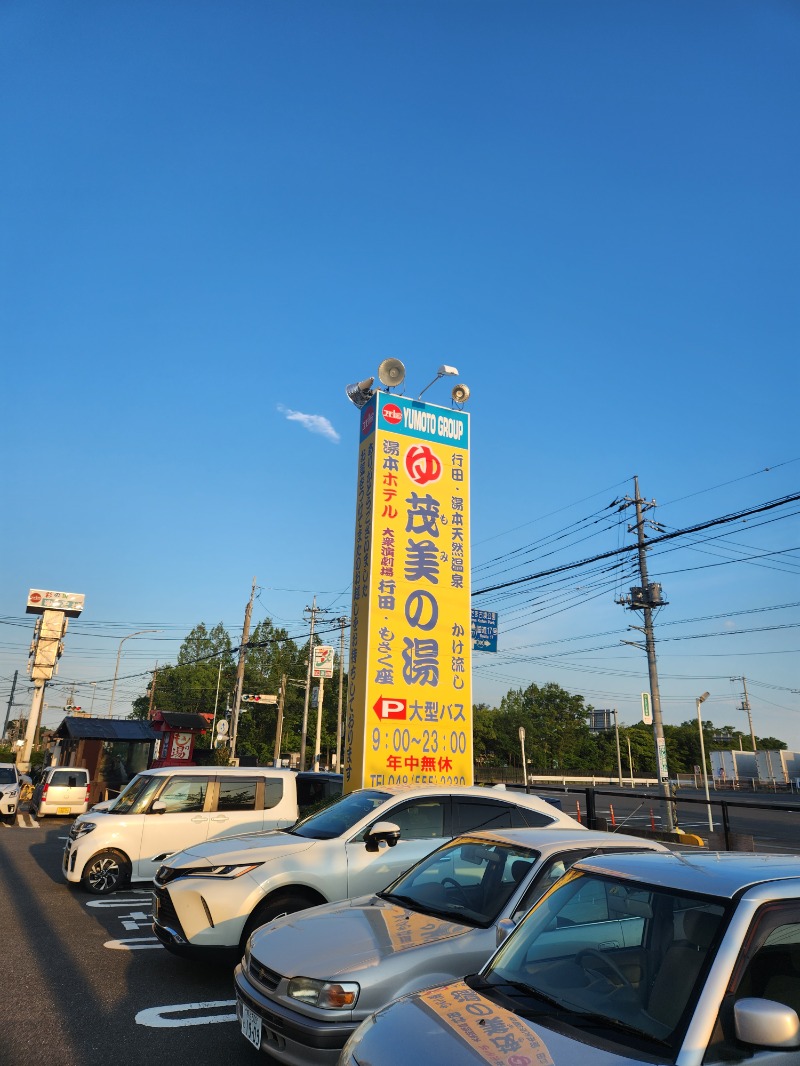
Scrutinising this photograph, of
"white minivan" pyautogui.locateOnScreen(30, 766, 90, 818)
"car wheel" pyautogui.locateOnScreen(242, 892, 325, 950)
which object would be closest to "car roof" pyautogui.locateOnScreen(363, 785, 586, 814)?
"car wheel" pyautogui.locateOnScreen(242, 892, 325, 950)

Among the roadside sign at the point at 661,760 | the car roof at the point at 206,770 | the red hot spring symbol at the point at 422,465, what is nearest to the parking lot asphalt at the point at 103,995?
the car roof at the point at 206,770

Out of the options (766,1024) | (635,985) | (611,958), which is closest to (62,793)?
(611,958)

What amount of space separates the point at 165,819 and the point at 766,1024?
32.1 feet

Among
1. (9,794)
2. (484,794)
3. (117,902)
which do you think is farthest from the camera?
(9,794)

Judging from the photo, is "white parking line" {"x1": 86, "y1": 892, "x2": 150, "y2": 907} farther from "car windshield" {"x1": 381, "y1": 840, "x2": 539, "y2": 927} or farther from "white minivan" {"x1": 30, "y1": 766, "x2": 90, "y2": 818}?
"white minivan" {"x1": 30, "y1": 766, "x2": 90, "y2": 818}

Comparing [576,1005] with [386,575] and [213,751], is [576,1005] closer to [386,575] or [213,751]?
[386,575]

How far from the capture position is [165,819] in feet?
34.3

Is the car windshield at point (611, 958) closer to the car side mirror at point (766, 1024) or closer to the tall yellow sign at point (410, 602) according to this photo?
the car side mirror at point (766, 1024)

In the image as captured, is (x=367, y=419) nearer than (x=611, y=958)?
No

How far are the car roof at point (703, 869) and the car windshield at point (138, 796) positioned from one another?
877cm

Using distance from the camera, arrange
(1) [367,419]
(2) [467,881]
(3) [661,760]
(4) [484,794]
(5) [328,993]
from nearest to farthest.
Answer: (5) [328,993]
(2) [467,881]
(4) [484,794]
(1) [367,419]
(3) [661,760]

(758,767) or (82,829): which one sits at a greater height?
(758,767)

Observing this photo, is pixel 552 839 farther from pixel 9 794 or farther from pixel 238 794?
pixel 9 794

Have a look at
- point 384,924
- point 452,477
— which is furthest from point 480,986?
point 452,477
